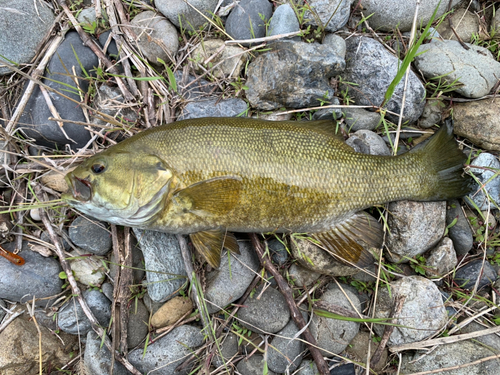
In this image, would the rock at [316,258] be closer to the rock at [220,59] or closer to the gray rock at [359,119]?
the gray rock at [359,119]

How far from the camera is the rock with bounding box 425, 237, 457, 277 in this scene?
3.27 m

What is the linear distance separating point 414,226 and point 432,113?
1.28 m

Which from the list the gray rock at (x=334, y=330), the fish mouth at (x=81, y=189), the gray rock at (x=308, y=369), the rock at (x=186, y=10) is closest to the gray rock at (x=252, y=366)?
the gray rock at (x=308, y=369)

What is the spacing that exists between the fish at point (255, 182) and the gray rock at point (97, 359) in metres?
1.33

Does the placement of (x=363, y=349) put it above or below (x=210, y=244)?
below

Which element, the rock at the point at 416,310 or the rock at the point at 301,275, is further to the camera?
the rock at the point at 301,275

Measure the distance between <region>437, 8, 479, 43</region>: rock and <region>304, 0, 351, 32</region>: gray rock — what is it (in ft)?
3.93

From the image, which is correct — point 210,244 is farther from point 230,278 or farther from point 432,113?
point 432,113

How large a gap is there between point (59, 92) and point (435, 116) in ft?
12.8

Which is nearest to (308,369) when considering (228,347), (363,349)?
(363,349)

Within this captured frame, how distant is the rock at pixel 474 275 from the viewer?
3340mm

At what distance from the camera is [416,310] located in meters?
3.16

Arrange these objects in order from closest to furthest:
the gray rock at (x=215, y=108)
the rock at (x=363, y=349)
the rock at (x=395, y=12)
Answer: the rock at (x=363, y=349) → the gray rock at (x=215, y=108) → the rock at (x=395, y=12)

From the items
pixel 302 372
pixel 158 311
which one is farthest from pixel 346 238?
pixel 158 311
